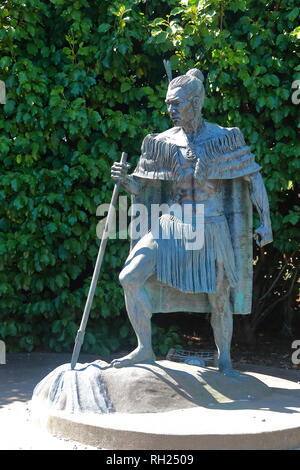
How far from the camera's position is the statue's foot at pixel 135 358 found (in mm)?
5555

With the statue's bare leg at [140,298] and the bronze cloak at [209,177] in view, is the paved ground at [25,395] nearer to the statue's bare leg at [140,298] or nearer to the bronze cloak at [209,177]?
the statue's bare leg at [140,298]

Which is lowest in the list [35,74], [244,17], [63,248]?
[63,248]

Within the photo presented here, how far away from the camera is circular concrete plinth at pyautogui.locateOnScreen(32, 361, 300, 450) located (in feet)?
15.2

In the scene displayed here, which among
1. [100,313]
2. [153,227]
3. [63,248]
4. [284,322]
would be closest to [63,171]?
[63,248]

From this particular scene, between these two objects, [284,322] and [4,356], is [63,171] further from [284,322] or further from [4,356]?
[284,322]

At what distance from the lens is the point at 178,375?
5.50 m

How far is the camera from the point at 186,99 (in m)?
5.71

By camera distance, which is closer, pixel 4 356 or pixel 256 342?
pixel 4 356

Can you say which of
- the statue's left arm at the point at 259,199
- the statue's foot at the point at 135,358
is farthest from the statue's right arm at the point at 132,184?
the statue's foot at the point at 135,358

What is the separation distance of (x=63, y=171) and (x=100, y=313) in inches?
62.4

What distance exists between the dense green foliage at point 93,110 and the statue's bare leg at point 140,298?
7.19 feet

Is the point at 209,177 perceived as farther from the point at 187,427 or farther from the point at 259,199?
the point at 187,427

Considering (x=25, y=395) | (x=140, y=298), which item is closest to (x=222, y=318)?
(x=140, y=298)
